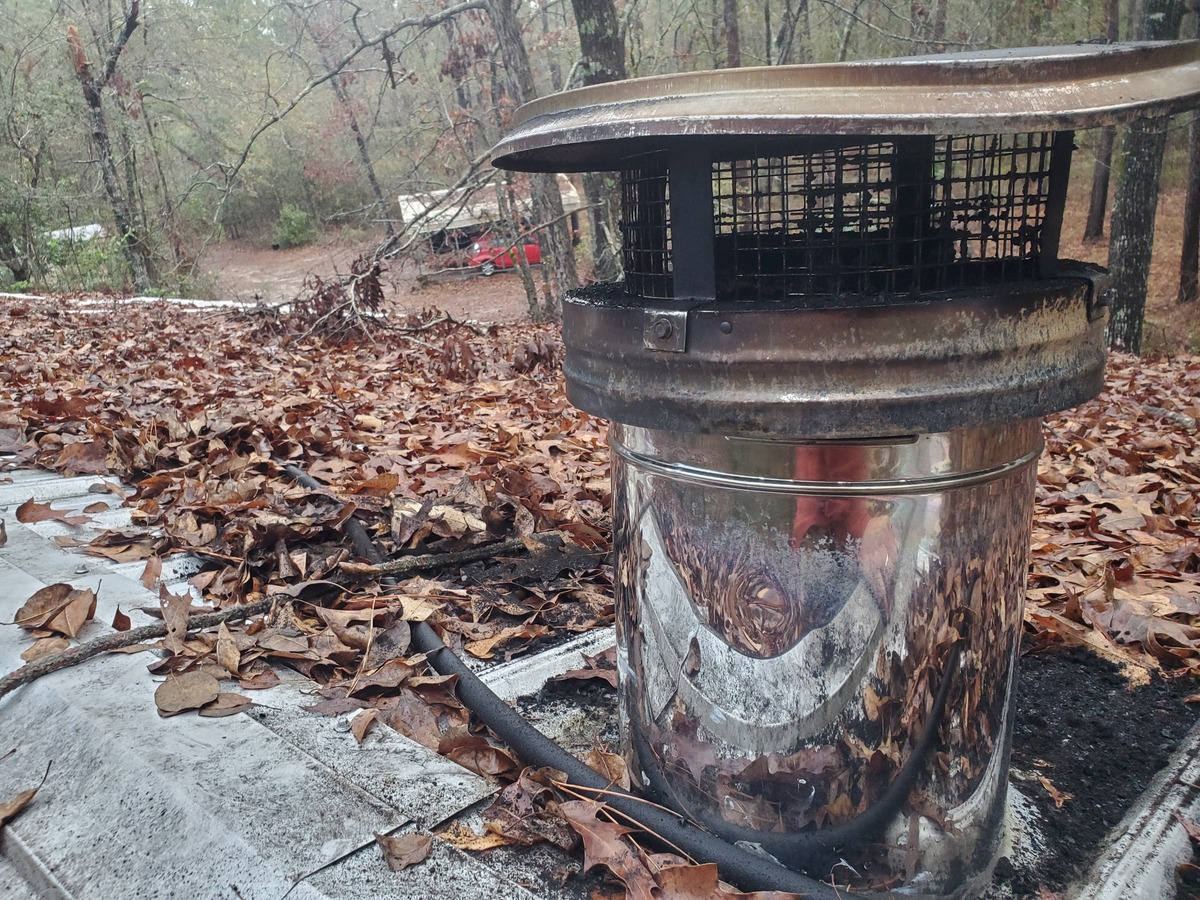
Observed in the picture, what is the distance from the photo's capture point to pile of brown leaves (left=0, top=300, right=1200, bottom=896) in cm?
207

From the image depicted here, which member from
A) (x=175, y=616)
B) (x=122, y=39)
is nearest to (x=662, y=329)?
(x=175, y=616)

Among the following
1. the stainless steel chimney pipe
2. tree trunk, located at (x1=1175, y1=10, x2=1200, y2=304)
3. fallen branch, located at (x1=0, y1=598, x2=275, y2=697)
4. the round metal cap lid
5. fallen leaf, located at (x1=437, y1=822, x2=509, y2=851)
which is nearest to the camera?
the round metal cap lid

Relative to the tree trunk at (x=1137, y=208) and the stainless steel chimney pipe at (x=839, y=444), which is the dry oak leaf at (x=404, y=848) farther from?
the tree trunk at (x=1137, y=208)

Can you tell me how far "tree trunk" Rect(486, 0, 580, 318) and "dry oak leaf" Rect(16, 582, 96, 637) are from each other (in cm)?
682

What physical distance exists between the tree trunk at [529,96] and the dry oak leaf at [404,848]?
7594mm

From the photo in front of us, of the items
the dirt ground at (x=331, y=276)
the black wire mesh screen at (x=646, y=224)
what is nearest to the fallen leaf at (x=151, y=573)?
the black wire mesh screen at (x=646, y=224)

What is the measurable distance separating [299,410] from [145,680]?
8.64 ft

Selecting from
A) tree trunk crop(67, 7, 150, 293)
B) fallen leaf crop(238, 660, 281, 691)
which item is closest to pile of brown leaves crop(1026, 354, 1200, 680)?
fallen leaf crop(238, 660, 281, 691)

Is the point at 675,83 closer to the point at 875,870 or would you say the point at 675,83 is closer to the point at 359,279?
the point at 875,870

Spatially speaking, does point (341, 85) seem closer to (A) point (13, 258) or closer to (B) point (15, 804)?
(A) point (13, 258)

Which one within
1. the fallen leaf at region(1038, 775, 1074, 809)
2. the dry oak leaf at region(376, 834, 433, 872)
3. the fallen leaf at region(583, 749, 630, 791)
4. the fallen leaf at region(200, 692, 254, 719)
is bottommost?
the fallen leaf at region(1038, 775, 1074, 809)

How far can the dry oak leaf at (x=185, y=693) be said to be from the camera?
192cm

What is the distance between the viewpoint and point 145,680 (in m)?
2.04

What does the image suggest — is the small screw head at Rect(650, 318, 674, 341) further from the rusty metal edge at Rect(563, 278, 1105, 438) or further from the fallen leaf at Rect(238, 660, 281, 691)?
the fallen leaf at Rect(238, 660, 281, 691)
